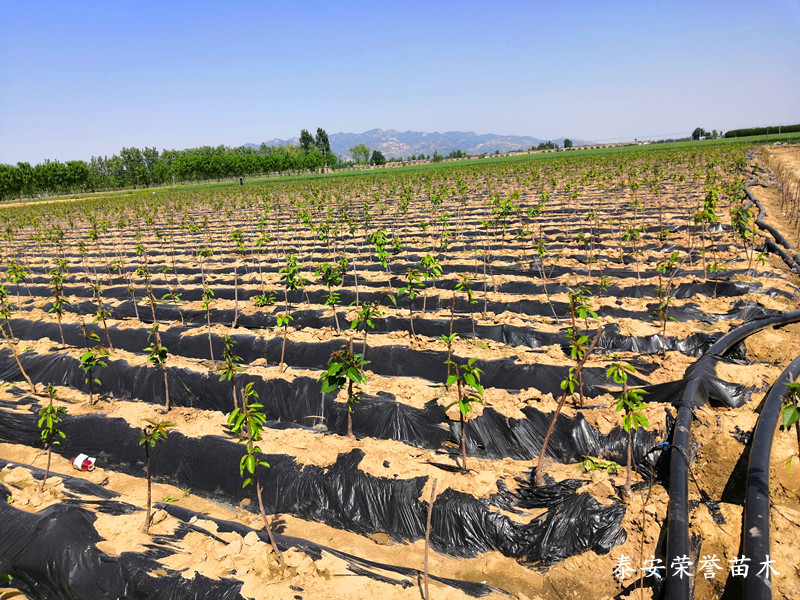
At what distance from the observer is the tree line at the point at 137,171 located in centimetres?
6612

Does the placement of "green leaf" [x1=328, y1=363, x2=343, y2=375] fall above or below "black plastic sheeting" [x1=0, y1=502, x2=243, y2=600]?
above

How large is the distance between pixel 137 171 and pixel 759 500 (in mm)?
91834

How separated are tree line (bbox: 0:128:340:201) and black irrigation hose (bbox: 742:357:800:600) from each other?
81521 millimetres

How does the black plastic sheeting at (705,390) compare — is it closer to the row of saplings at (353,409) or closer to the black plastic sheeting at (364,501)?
the row of saplings at (353,409)

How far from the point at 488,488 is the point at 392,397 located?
1.99 metres

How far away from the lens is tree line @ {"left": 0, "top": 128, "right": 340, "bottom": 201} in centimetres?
6612

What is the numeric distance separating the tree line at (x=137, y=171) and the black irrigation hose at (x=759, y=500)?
8152cm

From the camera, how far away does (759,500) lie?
3.92 metres

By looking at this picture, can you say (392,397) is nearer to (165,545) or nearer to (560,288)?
(165,545)

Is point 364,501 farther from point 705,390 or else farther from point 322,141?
point 322,141

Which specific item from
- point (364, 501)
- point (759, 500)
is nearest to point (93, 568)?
point (364, 501)

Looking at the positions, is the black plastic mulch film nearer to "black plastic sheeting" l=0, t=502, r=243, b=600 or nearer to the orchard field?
the orchard field

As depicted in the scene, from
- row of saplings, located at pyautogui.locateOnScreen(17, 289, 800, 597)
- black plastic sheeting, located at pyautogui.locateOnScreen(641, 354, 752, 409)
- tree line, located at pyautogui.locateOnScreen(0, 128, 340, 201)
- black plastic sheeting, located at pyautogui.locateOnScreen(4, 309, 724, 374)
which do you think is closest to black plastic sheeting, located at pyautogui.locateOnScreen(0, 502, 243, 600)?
row of saplings, located at pyautogui.locateOnScreen(17, 289, 800, 597)

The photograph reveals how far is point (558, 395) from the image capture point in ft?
21.2
